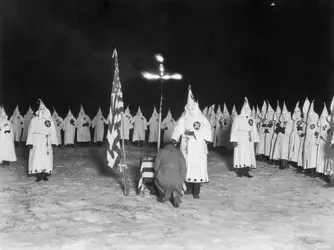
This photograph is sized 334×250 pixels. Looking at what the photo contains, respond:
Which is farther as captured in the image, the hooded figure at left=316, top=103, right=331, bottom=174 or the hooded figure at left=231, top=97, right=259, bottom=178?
the hooded figure at left=231, top=97, right=259, bottom=178

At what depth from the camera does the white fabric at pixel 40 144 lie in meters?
9.42

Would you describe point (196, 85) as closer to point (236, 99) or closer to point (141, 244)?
point (236, 99)

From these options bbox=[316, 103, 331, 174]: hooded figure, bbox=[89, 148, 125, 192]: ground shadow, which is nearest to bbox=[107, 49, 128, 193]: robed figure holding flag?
bbox=[89, 148, 125, 192]: ground shadow

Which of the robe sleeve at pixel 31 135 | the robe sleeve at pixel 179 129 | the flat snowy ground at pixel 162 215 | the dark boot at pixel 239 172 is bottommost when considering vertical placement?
the flat snowy ground at pixel 162 215

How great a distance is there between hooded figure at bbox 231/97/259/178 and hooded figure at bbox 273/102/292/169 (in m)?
1.98

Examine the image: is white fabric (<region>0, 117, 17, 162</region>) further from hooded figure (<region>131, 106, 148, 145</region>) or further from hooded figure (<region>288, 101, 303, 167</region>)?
hooded figure (<region>288, 101, 303, 167</region>)

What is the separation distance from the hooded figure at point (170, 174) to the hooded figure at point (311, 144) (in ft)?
15.8

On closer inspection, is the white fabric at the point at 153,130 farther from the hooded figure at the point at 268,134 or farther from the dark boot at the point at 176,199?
the dark boot at the point at 176,199

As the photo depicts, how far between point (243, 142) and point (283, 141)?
230 centimetres

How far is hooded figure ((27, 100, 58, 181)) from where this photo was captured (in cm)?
943

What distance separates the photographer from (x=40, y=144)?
9516 mm

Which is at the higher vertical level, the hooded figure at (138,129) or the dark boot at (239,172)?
the hooded figure at (138,129)

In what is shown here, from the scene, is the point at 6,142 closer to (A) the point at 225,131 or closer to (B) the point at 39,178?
(B) the point at 39,178

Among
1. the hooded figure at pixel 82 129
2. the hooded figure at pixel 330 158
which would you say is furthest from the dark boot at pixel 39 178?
the hooded figure at pixel 82 129
